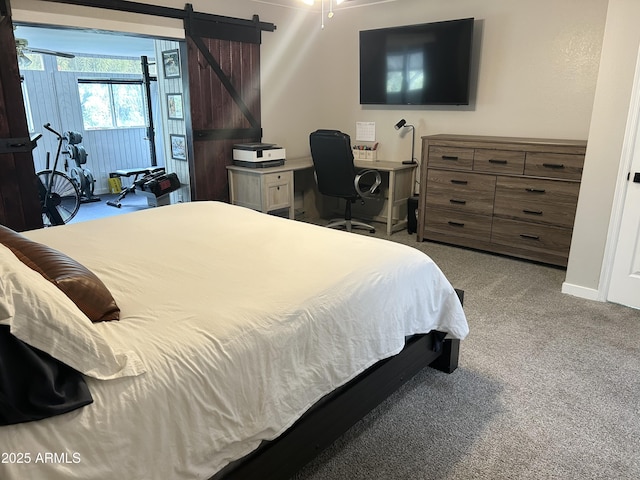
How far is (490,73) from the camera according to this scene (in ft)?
14.1

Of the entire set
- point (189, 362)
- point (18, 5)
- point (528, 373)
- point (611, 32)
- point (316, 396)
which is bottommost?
point (528, 373)

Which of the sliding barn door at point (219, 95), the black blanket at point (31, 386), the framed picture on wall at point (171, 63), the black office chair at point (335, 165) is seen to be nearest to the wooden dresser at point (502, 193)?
the black office chair at point (335, 165)

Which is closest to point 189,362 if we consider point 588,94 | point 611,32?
point 611,32

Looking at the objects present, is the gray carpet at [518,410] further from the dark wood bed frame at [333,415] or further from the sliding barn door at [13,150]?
the sliding barn door at [13,150]

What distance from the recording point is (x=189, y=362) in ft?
4.10

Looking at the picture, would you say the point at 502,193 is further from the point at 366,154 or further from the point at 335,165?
the point at 366,154

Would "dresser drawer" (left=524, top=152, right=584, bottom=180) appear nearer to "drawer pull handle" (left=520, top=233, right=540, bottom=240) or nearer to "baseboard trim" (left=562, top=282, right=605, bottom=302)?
"drawer pull handle" (left=520, top=233, right=540, bottom=240)

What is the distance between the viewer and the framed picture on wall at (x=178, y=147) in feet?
15.7

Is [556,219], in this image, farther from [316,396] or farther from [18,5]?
[18,5]

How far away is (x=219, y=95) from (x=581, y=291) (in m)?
3.61

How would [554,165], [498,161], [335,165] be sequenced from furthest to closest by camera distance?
1. [335,165]
2. [498,161]
3. [554,165]

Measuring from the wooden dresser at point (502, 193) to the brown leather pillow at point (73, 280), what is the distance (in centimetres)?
341

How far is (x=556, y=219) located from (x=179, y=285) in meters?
3.22

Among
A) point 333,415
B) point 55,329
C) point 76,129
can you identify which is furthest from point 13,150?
point 76,129
